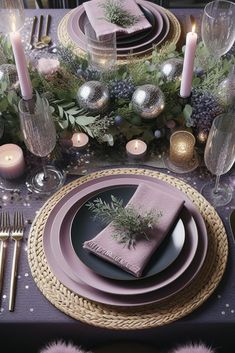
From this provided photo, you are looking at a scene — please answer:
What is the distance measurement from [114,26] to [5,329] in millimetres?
901

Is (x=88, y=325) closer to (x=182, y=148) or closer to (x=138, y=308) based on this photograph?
(x=138, y=308)

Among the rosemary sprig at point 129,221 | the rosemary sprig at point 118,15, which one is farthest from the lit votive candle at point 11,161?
the rosemary sprig at point 118,15

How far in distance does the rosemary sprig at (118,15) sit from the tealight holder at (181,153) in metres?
0.43

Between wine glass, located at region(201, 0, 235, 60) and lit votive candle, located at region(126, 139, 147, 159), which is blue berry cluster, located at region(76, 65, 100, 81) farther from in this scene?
wine glass, located at region(201, 0, 235, 60)

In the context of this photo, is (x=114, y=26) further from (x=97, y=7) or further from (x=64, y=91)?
(x=64, y=91)

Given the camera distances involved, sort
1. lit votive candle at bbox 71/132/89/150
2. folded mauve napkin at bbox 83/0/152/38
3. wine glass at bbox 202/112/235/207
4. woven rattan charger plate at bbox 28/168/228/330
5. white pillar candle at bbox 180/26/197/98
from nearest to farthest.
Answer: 1. woven rattan charger plate at bbox 28/168/228/330
2. wine glass at bbox 202/112/235/207
3. white pillar candle at bbox 180/26/197/98
4. lit votive candle at bbox 71/132/89/150
5. folded mauve napkin at bbox 83/0/152/38

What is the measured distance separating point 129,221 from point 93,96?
369mm

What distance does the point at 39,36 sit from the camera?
1525 mm

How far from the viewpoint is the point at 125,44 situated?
1430 millimetres

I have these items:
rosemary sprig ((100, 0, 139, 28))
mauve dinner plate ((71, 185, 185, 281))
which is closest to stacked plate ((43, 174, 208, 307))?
mauve dinner plate ((71, 185, 185, 281))

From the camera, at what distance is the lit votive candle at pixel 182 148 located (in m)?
1.21

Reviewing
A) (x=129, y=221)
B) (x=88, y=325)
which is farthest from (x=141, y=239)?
(x=88, y=325)

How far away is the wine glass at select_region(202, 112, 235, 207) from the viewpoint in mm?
1051

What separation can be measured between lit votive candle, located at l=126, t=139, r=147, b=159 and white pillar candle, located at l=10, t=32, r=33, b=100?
0.28 metres
